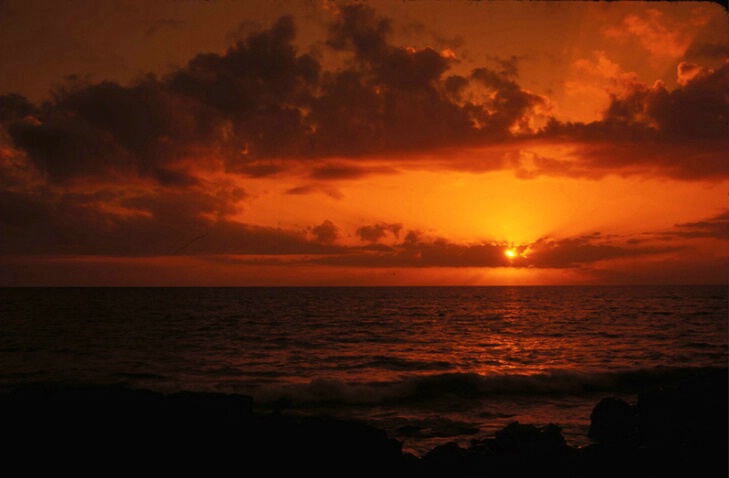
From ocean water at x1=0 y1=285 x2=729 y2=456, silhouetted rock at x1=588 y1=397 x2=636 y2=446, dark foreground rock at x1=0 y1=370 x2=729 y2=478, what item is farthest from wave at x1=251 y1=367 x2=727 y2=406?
dark foreground rock at x1=0 y1=370 x2=729 y2=478

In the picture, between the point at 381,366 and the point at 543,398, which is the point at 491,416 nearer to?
the point at 543,398

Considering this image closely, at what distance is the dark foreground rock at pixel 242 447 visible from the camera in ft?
35.0

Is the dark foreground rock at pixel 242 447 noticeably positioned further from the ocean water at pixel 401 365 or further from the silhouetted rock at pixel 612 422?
the ocean water at pixel 401 365

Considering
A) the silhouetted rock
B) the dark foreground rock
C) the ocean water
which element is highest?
the dark foreground rock

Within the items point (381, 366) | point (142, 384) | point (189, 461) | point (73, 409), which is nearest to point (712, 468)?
point (189, 461)

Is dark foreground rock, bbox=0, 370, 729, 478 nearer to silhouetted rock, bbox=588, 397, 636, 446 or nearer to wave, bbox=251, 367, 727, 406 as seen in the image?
silhouetted rock, bbox=588, 397, 636, 446

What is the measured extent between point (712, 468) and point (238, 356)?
88.0ft

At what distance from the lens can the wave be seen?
21906mm

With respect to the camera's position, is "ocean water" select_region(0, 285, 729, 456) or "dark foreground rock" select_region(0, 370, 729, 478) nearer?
"dark foreground rock" select_region(0, 370, 729, 478)

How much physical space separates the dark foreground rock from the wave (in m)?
9.08

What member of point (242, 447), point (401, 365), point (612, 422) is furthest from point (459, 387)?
point (242, 447)

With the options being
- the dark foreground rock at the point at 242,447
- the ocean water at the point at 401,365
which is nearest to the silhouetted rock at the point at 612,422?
the ocean water at the point at 401,365

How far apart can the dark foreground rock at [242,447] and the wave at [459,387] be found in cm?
908

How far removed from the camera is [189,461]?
10.7 metres
